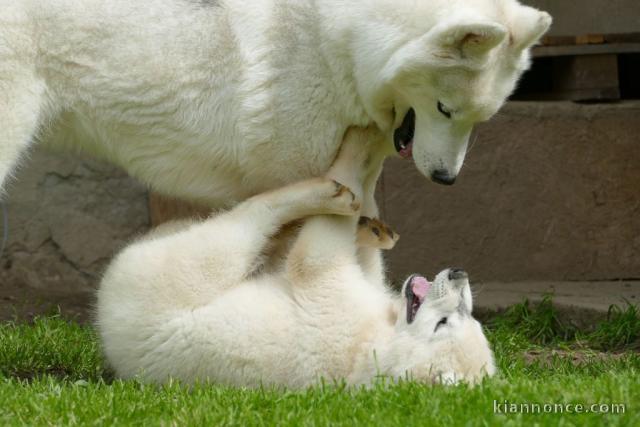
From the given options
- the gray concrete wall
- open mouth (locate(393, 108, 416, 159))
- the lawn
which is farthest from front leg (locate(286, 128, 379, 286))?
the gray concrete wall

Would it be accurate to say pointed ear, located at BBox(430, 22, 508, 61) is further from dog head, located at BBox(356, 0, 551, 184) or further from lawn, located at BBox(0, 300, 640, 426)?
lawn, located at BBox(0, 300, 640, 426)

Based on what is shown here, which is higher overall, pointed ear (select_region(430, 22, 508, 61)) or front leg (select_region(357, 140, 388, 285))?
pointed ear (select_region(430, 22, 508, 61))

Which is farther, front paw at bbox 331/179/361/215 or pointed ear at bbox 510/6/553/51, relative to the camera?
front paw at bbox 331/179/361/215

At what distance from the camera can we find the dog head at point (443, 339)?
14.7ft

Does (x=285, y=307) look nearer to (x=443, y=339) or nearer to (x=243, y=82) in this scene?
(x=443, y=339)

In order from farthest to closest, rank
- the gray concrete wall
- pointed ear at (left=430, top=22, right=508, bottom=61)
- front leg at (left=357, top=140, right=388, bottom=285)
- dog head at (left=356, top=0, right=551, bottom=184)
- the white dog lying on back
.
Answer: the gray concrete wall, front leg at (left=357, top=140, right=388, bottom=285), the white dog lying on back, dog head at (left=356, top=0, right=551, bottom=184), pointed ear at (left=430, top=22, right=508, bottom=61)

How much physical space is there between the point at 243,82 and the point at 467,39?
1095 mm

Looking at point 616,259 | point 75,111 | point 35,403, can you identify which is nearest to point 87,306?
point 75,111

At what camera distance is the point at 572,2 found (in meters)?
8.23

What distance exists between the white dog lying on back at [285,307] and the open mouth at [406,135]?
14 cm

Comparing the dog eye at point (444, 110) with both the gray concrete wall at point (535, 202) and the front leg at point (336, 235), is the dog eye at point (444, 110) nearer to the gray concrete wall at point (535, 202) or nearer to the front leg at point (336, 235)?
the front leg at point (336, 235)

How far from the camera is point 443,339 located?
177 inches

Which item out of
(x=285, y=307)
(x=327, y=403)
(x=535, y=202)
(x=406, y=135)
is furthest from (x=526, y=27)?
(x=535, y=202)

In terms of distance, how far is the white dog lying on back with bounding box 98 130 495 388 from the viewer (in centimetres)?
459
